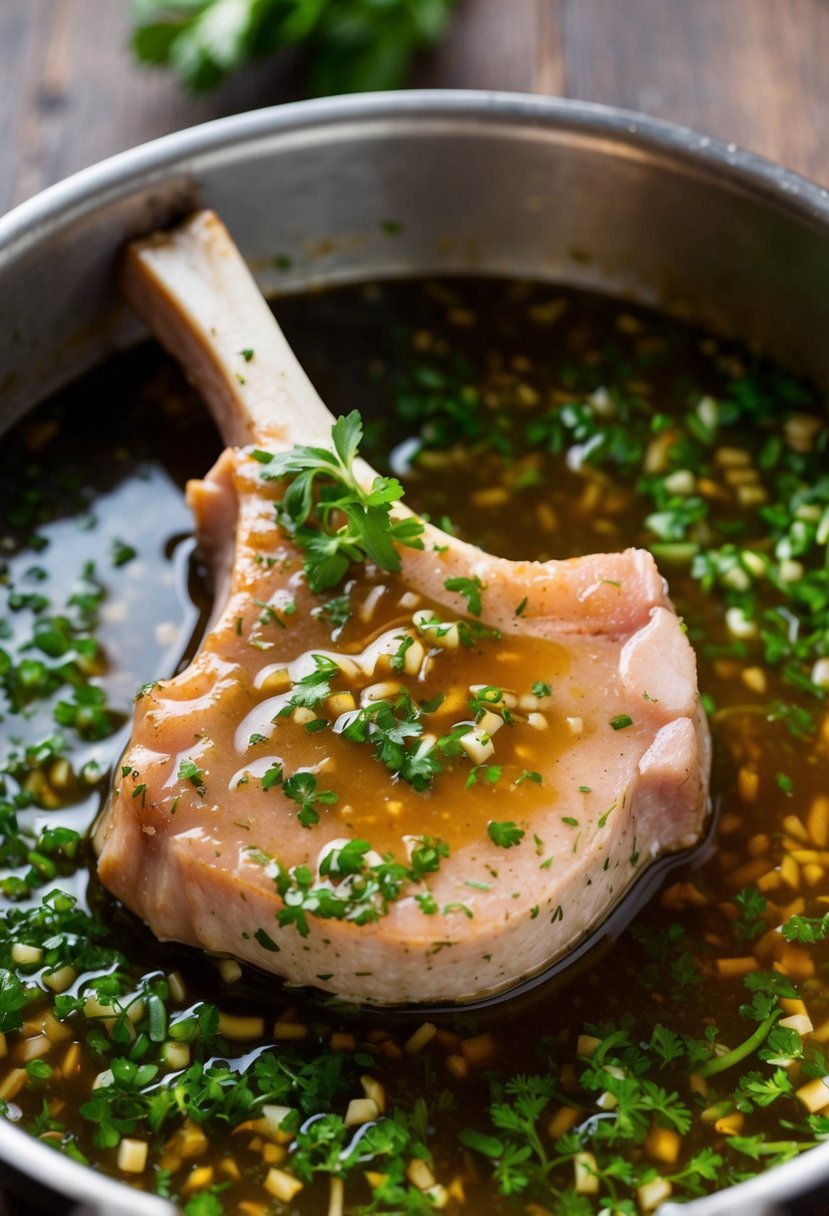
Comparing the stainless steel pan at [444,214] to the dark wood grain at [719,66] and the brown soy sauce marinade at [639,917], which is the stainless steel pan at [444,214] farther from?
the dark wood grain at [719,66]

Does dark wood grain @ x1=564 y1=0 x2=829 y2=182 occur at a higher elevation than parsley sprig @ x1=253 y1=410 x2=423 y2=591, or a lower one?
higher

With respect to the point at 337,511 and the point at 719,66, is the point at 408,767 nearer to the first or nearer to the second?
→ the point at 337,511

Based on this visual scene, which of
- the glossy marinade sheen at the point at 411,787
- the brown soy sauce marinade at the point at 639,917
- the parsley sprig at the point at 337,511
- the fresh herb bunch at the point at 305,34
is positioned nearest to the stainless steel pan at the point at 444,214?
the brown soy sauce marinade at the point at 639,917

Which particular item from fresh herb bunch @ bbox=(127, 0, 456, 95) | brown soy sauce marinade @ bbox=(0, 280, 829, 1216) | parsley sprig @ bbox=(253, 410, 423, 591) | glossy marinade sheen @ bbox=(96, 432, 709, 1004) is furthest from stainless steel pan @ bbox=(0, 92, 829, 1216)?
glossy marinade sheen @ bbox=(96, 432, 709, 1004)

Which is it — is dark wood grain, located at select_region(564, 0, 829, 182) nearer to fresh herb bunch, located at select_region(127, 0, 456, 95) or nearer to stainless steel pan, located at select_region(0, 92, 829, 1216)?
fresh herb bunch, located at select_region(127, 0, 456, 95)

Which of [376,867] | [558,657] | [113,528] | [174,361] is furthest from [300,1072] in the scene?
[174,361]
